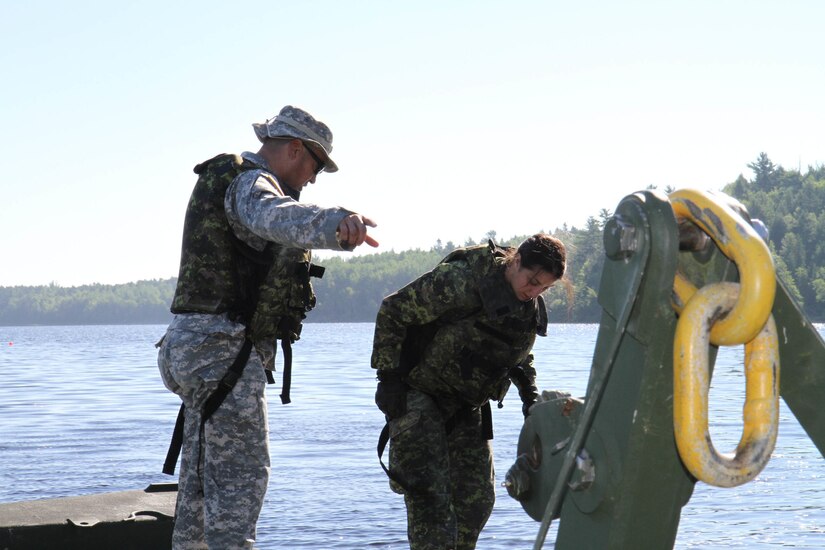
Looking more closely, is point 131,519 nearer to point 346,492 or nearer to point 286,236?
point 286,236

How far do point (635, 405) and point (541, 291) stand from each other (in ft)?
10.4

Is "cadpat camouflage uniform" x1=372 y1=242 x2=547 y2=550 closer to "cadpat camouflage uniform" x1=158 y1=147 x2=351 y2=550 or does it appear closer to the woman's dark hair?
the woman's dark hair

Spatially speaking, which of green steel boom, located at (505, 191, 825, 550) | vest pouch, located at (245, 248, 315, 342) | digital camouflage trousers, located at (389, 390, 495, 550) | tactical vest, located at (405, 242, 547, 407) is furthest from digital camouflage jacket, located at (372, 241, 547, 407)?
green steel boom, located at (505, 191, 825, 550)

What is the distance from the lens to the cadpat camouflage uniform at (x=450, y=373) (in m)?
5.11

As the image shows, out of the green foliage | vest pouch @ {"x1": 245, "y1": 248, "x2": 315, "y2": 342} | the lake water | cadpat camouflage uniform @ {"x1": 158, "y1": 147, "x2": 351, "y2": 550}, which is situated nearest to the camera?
cadpat camouflage uniform @ {"x1": 158, "y1": 147, "x2": 351, "y2": 550}

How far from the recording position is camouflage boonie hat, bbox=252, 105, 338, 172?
172 inches

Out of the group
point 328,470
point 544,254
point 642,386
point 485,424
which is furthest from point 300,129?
point 328,470

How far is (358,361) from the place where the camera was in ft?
171

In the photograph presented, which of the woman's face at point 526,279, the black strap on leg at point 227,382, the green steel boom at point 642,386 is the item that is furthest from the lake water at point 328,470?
the green steel boom at point 642,386

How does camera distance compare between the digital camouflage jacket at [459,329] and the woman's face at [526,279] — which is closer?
the woman's face at [526,279]

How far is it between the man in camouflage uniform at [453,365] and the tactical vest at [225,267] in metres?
0.79

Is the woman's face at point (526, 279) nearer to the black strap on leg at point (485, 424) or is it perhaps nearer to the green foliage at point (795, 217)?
the black strap on leg at point (485, 424)

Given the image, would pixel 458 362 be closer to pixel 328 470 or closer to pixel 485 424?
pixel 485 424

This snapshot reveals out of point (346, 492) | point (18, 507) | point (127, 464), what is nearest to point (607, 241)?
point (18, 507)
